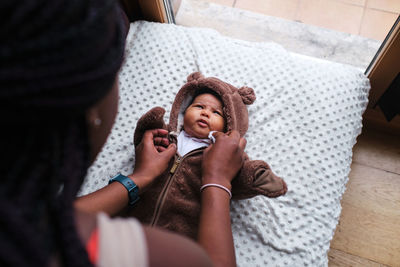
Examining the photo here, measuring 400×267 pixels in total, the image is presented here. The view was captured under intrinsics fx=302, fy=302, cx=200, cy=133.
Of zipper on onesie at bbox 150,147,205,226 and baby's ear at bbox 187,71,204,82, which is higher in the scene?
baby's ear at bbox 187,71,204,82

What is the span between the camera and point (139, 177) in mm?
902

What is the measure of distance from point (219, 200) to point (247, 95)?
49 centimetres

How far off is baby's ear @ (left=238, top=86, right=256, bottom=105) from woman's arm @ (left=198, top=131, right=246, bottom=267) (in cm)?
22

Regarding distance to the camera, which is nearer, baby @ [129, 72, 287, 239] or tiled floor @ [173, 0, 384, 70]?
baby @ [129, 72, 287, 239]

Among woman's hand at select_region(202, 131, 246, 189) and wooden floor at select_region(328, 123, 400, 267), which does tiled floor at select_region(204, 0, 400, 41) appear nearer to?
wooden floor at select_region(328, 123, 400, 267)

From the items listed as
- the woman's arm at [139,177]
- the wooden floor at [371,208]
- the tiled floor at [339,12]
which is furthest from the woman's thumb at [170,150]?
the tiled floor at [339,12]

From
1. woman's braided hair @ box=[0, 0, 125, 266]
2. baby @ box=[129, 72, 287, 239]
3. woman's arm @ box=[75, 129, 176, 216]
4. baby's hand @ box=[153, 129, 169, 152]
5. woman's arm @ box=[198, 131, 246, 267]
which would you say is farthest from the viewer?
baby's hand @ box=[153, 129, 169, 152]

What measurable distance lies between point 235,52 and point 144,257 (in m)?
1.05

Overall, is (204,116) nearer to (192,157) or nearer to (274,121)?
(192,157)

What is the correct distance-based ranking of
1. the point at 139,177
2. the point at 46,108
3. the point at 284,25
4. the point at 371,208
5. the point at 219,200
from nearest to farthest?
1. the point at 46,108
2. the point at 219,200
3. the point at 139,177
4. the point at 371,208
5. the point at 284,25

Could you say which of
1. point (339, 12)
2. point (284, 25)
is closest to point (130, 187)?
point (284, 25)

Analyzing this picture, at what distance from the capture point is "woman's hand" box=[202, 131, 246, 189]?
83 centimetres

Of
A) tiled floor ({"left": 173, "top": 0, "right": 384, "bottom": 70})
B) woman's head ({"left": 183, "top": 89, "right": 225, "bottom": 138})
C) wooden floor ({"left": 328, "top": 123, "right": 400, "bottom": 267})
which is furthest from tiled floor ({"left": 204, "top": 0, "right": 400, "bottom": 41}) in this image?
woman's head ({"left": 183, "top": 89, "right": 225, "bottom": 138})

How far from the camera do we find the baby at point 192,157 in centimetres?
91
